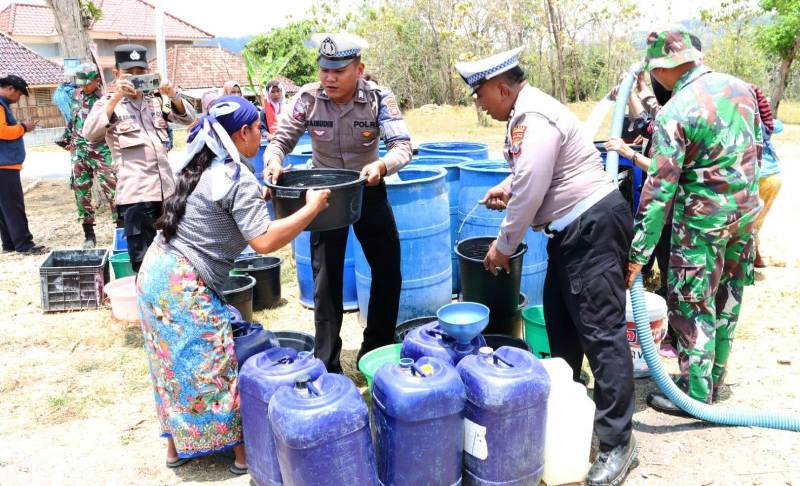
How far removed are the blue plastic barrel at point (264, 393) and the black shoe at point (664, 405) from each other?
196cm

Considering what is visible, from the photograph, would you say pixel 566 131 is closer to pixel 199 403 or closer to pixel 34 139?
pixel 199 403

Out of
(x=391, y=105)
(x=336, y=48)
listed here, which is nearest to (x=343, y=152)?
(x=391, y=105)

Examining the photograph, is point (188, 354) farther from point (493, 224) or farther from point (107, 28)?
point (107, 28)

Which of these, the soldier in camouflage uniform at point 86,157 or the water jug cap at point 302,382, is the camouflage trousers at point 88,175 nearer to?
the soldier in camouflage uniform at point 86,157

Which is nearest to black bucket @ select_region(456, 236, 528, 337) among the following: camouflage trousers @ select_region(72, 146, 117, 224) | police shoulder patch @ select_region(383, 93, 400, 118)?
police shoulder patch @ select_region(383, 93, 400, 118)

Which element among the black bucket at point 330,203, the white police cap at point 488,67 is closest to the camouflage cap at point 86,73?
the black bucket at point 330,203

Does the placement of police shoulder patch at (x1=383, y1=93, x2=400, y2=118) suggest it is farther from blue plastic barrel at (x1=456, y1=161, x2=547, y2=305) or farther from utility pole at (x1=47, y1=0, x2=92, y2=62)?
utility pole at (x1=47, y1=0, x2=92, y2=62)

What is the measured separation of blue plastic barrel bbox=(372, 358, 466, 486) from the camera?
2320 millimetres

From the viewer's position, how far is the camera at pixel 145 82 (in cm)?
443

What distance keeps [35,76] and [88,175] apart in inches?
777

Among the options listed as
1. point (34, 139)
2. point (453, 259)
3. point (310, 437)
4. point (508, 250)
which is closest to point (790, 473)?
point (508, 250)

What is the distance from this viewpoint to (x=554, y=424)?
2.63 meters

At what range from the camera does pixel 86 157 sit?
672cm

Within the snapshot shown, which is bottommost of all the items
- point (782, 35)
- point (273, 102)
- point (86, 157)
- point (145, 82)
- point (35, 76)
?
point (86, 157)
